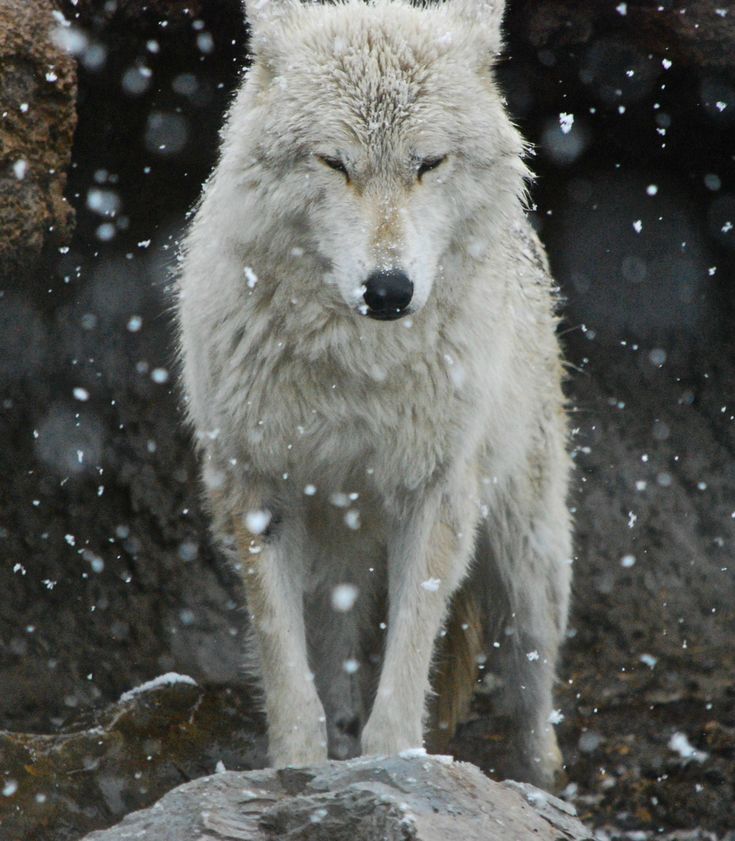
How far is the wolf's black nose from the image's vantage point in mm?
3293

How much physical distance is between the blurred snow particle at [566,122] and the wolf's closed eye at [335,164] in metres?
3.22

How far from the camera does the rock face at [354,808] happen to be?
8.29 feet

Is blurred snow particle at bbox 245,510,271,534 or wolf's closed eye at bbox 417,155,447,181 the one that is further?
blurred snow particle at bbox 245,510,271,534

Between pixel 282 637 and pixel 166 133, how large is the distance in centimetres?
334

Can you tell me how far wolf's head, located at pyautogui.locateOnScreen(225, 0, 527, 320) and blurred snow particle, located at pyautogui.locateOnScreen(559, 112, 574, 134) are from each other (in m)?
2.52

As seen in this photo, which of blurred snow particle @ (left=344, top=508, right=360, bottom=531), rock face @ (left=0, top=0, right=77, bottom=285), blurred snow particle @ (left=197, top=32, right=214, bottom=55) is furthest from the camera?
blurred snow particle @ (left=197, top=32, right=214, bottom=55)

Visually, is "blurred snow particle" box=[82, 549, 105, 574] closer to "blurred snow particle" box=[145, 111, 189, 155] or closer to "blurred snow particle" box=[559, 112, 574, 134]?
"blurred snow particle" box=[145, 111, 189, 155]

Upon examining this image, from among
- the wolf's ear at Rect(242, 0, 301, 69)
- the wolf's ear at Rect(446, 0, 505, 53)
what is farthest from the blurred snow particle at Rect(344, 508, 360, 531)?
the wolf's ear at Rect(446, 0, 505, 53)

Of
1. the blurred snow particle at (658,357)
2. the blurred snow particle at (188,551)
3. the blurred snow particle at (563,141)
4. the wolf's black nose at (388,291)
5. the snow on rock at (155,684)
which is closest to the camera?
the wolf's black nose at (388,291)

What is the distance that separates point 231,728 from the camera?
529 centimetres

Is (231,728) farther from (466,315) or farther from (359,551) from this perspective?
(466,315)

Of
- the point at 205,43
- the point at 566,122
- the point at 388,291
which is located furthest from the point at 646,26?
the point at 388,291

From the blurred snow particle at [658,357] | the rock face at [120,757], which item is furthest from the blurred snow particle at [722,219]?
the rock face at [120,757]

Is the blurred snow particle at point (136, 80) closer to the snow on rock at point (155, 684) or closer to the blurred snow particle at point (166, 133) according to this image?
the blurred snow particle at point (166, 133)
